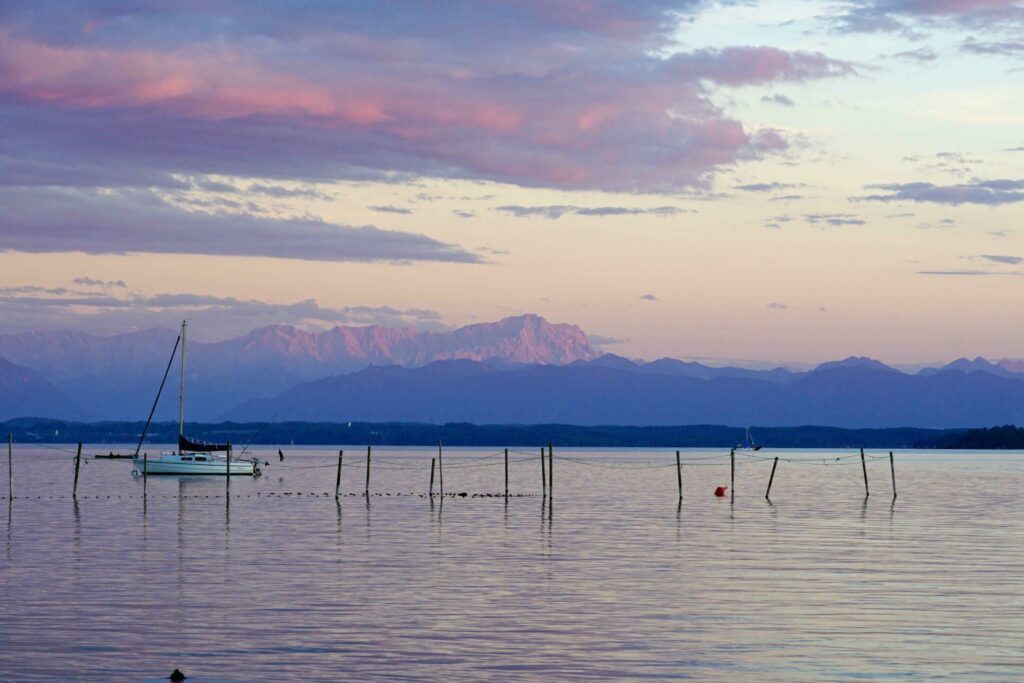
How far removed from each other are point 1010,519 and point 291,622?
58.6m

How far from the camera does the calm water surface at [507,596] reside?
29.6 meters

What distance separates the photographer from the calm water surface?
29.6 meters

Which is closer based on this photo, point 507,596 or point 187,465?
point 507,596

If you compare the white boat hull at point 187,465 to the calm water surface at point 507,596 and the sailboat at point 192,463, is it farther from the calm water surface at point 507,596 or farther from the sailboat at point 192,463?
the calm water surface at point 507,596

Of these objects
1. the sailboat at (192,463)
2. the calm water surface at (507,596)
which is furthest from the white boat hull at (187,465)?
the calm water surface at (507,596)

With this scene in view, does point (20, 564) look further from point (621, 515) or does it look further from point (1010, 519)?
point (1010, 519)

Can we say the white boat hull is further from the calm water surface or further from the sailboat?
the calm water surface

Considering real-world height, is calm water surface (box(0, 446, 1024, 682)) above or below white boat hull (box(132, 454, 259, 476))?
below

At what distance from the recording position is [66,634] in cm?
3291

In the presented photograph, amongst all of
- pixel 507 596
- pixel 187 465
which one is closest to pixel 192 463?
pixel 187 465

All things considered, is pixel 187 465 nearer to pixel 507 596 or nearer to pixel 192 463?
pixel 192 463

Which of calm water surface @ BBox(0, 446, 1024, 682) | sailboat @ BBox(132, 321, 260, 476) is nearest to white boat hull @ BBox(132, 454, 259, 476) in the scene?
sailboat @ BBox(132, 321, 260, 476)

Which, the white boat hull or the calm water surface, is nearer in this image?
the calm water surface

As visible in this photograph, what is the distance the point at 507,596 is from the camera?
40750 millimetres
